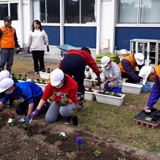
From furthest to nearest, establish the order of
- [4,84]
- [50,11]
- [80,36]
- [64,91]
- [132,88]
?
[50,11] < [80,36] < [132,88] < [64,91] < [4,84]

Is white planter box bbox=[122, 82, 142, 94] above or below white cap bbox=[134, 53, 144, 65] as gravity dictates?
below

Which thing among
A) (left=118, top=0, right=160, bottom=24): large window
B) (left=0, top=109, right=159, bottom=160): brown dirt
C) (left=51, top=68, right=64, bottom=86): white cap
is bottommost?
(left=0, top=109, right=159, bottom=160): brown dirt

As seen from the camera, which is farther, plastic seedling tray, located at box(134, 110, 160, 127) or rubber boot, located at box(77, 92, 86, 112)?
rubber boot, located at box(77, 92, 86, 112)

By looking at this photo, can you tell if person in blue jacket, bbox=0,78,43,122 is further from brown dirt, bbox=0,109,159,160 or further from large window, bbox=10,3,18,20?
large window, bbox=10,3,18,20

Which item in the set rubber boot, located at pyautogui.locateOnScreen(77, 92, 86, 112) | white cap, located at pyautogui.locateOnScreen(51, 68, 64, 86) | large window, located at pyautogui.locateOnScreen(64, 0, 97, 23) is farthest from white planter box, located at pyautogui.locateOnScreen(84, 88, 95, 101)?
large window, located at pyautogui.locateOnScreen(64, 0, 97, 23)

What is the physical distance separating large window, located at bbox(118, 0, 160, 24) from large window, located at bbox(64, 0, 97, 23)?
4.41 feet

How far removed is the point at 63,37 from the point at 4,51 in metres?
4.42

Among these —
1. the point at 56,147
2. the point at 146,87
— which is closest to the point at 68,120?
the point at 56,147

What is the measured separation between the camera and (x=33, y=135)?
3.58 m

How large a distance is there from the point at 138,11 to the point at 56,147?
698cm

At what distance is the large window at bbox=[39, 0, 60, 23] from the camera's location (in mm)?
11109

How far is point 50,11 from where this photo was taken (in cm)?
1139

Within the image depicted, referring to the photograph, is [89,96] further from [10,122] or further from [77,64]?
[10,122]

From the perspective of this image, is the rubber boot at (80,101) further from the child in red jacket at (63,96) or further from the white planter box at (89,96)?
the white planter box at (89,96)
